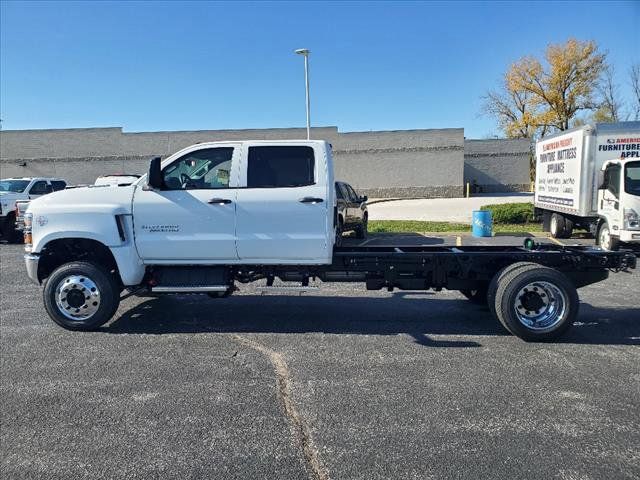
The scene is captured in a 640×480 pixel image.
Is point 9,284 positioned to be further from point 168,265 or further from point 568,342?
point 568,342

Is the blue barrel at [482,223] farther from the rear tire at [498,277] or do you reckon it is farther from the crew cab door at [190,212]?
the crew cab door at [190,212]

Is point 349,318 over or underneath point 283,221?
underneath

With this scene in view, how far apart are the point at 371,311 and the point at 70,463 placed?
4406 millimetres

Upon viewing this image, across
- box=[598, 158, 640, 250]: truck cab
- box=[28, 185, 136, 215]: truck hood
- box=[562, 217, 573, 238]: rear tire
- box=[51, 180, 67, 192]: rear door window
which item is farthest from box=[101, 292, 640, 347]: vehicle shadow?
box=[51, 180, 67, 192]: rear door window

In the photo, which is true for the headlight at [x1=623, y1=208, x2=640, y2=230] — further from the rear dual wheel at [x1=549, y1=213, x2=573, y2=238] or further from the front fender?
the front fender

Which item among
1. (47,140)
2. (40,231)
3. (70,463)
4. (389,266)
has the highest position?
(47,140)

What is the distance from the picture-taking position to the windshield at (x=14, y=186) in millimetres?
16812

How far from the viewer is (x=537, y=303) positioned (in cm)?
564

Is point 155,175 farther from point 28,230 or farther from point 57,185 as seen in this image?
point 57,185

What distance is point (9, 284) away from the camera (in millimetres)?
9062

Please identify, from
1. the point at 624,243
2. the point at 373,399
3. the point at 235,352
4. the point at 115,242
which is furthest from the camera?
the point at 624,243

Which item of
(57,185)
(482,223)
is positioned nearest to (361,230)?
(482,223)

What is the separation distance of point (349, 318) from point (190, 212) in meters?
2.42

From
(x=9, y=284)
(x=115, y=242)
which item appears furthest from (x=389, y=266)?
(x=9, y=284)
